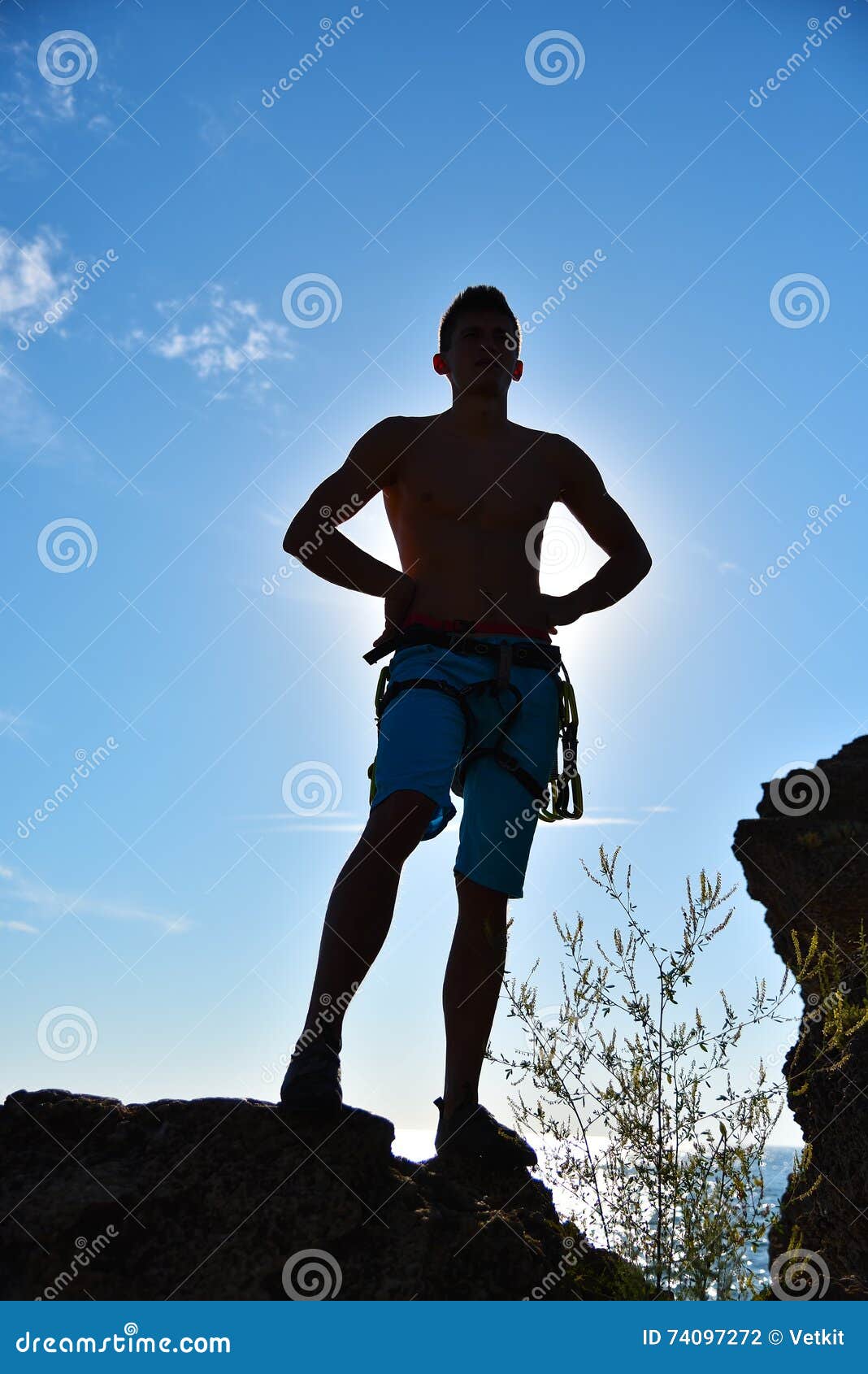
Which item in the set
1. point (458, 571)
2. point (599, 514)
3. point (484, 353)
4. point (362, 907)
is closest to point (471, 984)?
point (362, 907)

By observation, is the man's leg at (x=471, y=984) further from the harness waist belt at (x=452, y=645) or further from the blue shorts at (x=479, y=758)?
the harness waist belt at (x=452, y=645)

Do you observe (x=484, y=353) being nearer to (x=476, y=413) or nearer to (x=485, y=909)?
(x=476, y=413)

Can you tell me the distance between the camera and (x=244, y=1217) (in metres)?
2.89

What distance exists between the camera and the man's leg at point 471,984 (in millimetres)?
3666

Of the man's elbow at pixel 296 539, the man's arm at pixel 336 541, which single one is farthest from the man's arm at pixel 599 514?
the man's elbow at pixel 296 539

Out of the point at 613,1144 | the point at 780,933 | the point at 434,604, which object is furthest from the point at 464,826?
the point at 780,933

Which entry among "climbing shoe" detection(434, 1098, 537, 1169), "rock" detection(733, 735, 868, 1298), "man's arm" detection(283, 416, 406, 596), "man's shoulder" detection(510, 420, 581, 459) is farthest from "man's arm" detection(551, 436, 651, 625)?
"climbing shoe" detection(434, 1098, 537, 1169)

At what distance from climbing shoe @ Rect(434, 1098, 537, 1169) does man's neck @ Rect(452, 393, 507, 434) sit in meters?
2.70

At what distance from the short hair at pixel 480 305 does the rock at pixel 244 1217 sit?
10.6 feet

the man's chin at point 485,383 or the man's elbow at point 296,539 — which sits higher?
the man's chin at point 485,383

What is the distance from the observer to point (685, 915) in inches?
139

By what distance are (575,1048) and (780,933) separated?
5578mm

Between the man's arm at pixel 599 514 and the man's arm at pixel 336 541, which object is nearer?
the man's arm at pixel 336 541
